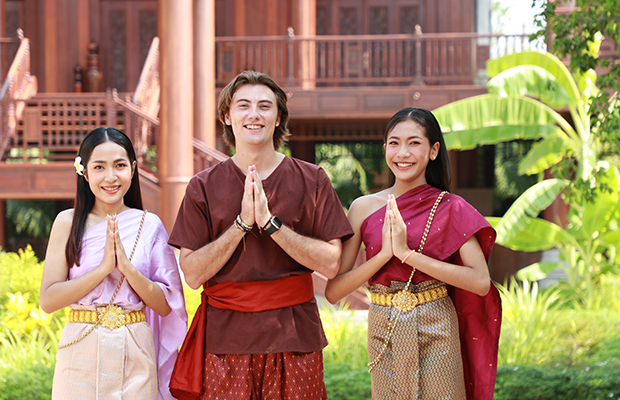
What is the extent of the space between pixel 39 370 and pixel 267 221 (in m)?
3.09

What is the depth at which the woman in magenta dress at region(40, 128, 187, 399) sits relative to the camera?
8.07 ft

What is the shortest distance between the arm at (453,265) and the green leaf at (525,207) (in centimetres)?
470

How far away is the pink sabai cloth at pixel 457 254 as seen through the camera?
2501 mm

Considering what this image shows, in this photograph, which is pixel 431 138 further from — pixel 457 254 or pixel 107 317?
pixel 107 317

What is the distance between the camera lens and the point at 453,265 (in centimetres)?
243

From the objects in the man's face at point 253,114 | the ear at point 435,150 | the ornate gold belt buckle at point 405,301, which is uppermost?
the man's face at point 253,114

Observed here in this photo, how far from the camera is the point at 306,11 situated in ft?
36.4

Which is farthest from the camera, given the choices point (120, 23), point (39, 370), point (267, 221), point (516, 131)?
point (120, 23)

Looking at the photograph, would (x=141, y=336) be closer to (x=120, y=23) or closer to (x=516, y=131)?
(x=516, y=131)

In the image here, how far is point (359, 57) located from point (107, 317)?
9187 millimetres

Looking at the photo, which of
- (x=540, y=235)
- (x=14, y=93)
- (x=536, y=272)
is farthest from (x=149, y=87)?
(x=536, y=272)

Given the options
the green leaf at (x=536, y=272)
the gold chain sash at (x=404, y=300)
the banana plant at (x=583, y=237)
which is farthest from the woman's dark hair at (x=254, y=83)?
the green leaf at (x=536, y=272)

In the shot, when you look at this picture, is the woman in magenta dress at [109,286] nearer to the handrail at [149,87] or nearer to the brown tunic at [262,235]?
the brown tunic at [262,235]

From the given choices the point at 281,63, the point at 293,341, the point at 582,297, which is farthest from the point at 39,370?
the point at 281,63
